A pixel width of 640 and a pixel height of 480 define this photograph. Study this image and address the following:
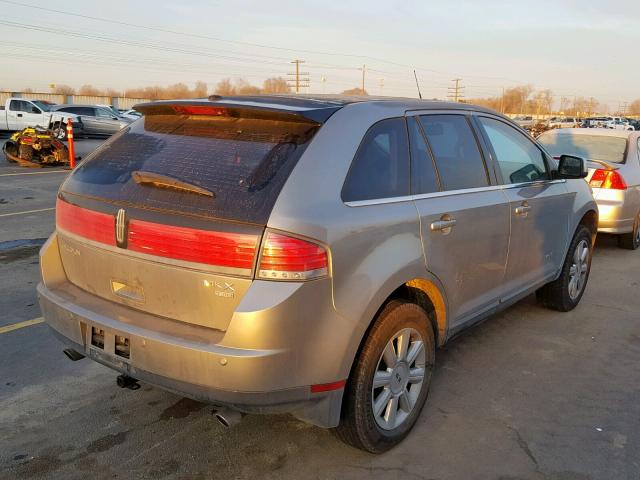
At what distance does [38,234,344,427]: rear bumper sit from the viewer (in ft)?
7.52

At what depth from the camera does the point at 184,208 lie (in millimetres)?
2469

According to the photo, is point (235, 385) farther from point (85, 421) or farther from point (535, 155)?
point (535, 155)

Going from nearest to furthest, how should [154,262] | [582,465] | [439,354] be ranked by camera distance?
[154,262] < [582,465] < [439,354]

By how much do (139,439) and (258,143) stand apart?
5.45 ft

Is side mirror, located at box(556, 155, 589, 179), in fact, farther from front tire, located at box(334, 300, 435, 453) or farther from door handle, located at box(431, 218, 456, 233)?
front tire, located at box(334, 300, 435, 453)

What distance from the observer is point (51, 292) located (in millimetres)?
2977

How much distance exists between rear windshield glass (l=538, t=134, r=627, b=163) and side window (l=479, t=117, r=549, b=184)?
369 cm

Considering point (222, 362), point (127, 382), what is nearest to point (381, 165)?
point (222, 362)

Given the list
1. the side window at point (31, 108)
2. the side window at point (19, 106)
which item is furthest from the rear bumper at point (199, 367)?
the side window at point (19, 106)

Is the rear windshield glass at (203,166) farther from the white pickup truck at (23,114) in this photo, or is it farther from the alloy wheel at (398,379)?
the white pickup truck at (23,114)

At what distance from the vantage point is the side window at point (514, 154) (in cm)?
391

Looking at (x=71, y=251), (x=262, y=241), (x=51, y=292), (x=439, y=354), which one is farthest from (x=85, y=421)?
(x=439, y=354)

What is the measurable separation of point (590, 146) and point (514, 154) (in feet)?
15.0

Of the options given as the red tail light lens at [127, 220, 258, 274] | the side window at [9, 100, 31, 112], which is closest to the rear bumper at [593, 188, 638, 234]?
the red tail light lens at [127, 220, 258, 274]
